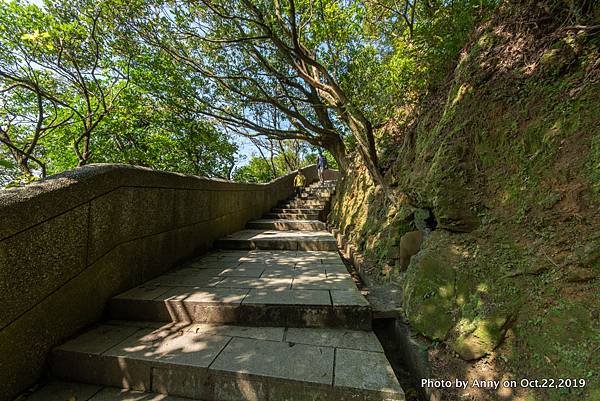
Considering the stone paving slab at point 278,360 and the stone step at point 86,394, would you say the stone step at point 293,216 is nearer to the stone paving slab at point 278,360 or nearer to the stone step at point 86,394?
the stone paving slab at point 278,360

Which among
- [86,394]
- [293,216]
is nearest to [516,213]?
[86,394]

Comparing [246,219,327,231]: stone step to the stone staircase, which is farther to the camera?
[246,219,327,231]: stone step

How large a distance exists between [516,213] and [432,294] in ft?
2.96

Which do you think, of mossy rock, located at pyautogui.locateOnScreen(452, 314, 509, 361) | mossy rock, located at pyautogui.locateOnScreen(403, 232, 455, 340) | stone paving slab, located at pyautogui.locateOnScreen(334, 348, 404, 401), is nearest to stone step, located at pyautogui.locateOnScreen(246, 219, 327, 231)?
mossy rock, located at pyautogui.locateOnScreen(403, 232, 455, 340)

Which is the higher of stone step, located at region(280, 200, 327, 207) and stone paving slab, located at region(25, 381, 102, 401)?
stone step, located at region(280, 200, 327, 207)

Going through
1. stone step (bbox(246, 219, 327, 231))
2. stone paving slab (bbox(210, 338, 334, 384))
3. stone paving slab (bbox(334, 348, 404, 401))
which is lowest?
stone paving slab (bbox(334, 348, 404, 401))

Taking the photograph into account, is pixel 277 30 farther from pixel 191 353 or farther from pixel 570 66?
pixel 191 353

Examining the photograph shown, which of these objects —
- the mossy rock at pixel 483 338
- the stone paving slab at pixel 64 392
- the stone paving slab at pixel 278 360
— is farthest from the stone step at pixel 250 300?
the mossy rock at pixel 483 338

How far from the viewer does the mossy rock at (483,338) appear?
147 cm

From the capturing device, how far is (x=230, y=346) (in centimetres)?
180

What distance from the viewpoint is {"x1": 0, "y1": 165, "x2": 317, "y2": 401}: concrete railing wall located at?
1.54 metres

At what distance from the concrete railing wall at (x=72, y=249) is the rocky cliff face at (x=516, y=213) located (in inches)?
115

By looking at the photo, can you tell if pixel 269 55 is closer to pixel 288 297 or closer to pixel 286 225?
pixel 286 225

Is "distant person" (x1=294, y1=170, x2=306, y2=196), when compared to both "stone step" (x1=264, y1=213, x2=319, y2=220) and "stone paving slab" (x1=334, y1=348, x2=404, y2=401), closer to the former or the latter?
"stone step" (x1=264, y1=213, x2=319, y2=220)
